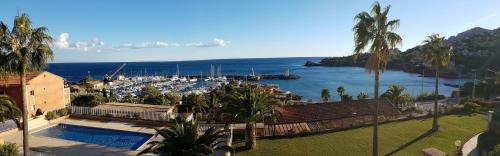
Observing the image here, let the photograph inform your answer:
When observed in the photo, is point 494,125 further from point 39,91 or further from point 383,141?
point 39,91

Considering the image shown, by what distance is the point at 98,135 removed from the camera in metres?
24.0

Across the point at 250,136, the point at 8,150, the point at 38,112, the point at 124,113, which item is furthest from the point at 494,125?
the point at 38,112

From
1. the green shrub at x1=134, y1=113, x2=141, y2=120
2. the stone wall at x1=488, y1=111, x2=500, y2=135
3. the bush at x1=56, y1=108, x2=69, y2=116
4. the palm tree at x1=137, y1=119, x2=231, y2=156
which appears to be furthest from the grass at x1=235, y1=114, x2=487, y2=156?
the bush at x1=56, y1=108, x2=69, y2=116

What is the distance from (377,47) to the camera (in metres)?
16.2

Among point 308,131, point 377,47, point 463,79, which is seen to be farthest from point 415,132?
point 463,79

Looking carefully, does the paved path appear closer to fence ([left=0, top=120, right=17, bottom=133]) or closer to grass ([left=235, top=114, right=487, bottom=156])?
grass ([left=235, top=114, right=487, bottom=156])

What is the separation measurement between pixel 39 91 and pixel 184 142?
22.5 m

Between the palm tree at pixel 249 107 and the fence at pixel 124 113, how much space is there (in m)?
7.04

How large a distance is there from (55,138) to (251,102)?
1217cm

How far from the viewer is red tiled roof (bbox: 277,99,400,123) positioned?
27.8 metres

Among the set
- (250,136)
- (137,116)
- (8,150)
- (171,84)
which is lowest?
(171,84)

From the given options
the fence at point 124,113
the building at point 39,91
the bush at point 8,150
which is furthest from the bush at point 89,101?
the bush at point 8,150

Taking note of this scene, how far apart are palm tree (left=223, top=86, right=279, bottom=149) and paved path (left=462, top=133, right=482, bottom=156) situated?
10.7m

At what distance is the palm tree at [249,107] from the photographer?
20.1m
